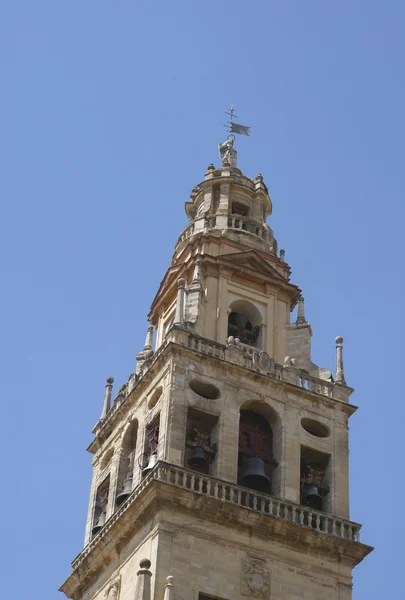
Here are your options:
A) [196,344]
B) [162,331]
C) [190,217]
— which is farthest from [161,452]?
[190,217]

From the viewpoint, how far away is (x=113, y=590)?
1655 inches

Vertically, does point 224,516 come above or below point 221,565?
above

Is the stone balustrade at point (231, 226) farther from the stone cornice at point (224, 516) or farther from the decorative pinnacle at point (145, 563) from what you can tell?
the decorative pinnacle at point (145, 563)

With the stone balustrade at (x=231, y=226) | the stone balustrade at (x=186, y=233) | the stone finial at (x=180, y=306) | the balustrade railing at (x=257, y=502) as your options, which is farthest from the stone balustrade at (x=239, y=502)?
the stone balustrade at (x=186, y=233)

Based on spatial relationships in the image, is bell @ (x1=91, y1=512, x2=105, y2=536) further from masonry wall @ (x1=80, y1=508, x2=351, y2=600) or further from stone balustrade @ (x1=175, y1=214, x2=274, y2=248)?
stone balustrade @ (x1=175, y1=214, x2=274, y2=248)

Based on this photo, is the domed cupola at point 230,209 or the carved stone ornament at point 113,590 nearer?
the carved stone ornament at point 113,590

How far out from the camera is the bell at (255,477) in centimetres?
4350

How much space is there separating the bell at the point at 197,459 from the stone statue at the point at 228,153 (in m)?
13.9

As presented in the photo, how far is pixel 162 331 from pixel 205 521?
32.0 ft

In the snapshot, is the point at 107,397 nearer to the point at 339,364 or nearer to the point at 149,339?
the point at 149,339

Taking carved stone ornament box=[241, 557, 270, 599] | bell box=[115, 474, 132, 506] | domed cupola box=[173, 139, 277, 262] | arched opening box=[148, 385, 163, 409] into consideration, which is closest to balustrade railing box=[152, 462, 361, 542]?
carved stone ornament box=[241, 557, 270, 599]

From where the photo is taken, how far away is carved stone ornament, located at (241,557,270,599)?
1598 inches

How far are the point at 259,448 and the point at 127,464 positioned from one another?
384cm

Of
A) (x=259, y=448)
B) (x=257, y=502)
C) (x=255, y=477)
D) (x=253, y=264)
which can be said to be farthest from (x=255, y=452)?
A: (x=253, y=264)
